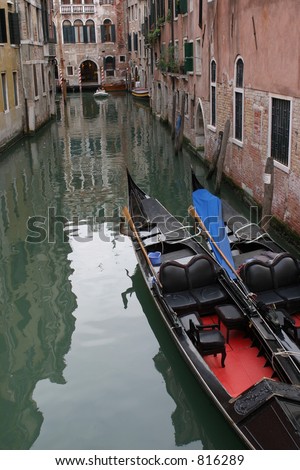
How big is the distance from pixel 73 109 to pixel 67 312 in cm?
2186

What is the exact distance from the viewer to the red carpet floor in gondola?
4211 mm

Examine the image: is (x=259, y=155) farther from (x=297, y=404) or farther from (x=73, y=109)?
(x=73, y=109)

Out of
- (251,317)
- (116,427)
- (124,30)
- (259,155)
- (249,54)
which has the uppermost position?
(124,30)

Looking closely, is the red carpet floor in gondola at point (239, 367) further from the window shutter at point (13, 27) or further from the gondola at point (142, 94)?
the gondola at point (142, 94)

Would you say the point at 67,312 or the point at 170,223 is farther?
the point at 170,223

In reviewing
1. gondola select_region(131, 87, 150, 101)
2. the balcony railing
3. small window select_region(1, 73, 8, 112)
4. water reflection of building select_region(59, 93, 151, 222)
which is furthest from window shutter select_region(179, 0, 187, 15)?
the balcony railing

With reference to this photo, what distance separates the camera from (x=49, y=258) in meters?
7.47

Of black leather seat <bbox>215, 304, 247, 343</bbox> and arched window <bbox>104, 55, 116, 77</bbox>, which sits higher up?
arched window <bbox>104, 55, 116, 77</bbox>

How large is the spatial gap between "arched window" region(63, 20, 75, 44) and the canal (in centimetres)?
2743

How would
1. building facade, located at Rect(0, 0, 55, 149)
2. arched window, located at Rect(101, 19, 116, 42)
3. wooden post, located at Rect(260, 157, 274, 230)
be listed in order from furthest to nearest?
arched window, located at Rect(101, 19, 116, 42), building facade, located at Rect(0, 0, 55, 149), wooden post, located at Rect(260, 157, 274, 230)

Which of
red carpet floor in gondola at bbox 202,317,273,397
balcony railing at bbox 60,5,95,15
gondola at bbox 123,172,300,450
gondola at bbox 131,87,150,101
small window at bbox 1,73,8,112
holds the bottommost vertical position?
red carpet floor in gondola at bbox 202,317,273,397

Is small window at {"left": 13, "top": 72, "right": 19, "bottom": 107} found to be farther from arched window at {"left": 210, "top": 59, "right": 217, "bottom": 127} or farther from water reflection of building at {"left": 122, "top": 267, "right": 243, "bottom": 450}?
water reflection of building at {"left": 122, "top": 267, "right": 243, "bottom": 450}

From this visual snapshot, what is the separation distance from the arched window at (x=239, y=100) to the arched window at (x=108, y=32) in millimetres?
29315

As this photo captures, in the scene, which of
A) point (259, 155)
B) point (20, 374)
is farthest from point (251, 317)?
point (259, 155)
